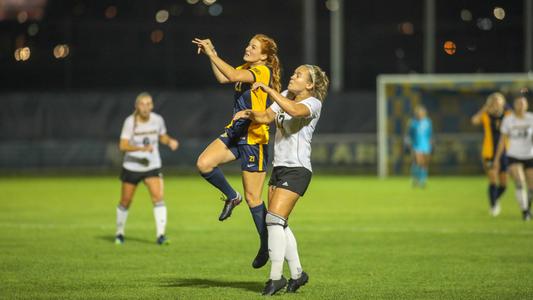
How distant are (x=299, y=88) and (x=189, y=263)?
140 inches

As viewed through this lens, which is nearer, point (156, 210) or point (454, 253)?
point (454, 253)

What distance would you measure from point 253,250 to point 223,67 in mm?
4698

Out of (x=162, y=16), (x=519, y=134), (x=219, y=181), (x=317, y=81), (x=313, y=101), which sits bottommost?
(x=519, y=134)

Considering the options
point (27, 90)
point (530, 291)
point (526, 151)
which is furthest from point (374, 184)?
point (530, 291)

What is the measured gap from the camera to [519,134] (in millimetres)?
17609

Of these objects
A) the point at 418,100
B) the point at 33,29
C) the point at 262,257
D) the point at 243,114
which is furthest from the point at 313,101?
the point at 33,29

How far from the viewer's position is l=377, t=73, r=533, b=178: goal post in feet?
104

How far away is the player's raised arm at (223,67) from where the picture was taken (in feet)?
31.2

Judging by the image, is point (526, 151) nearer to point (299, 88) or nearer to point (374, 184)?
point (299, 88)

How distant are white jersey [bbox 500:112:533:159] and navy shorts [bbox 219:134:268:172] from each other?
8.47m

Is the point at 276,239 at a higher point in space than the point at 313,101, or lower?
lower

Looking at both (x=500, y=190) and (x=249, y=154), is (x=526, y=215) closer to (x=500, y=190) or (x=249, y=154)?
(x=500, y=190)

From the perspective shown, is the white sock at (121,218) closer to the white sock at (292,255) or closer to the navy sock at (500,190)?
the white sock at (292,255)

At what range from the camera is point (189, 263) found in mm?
12352
